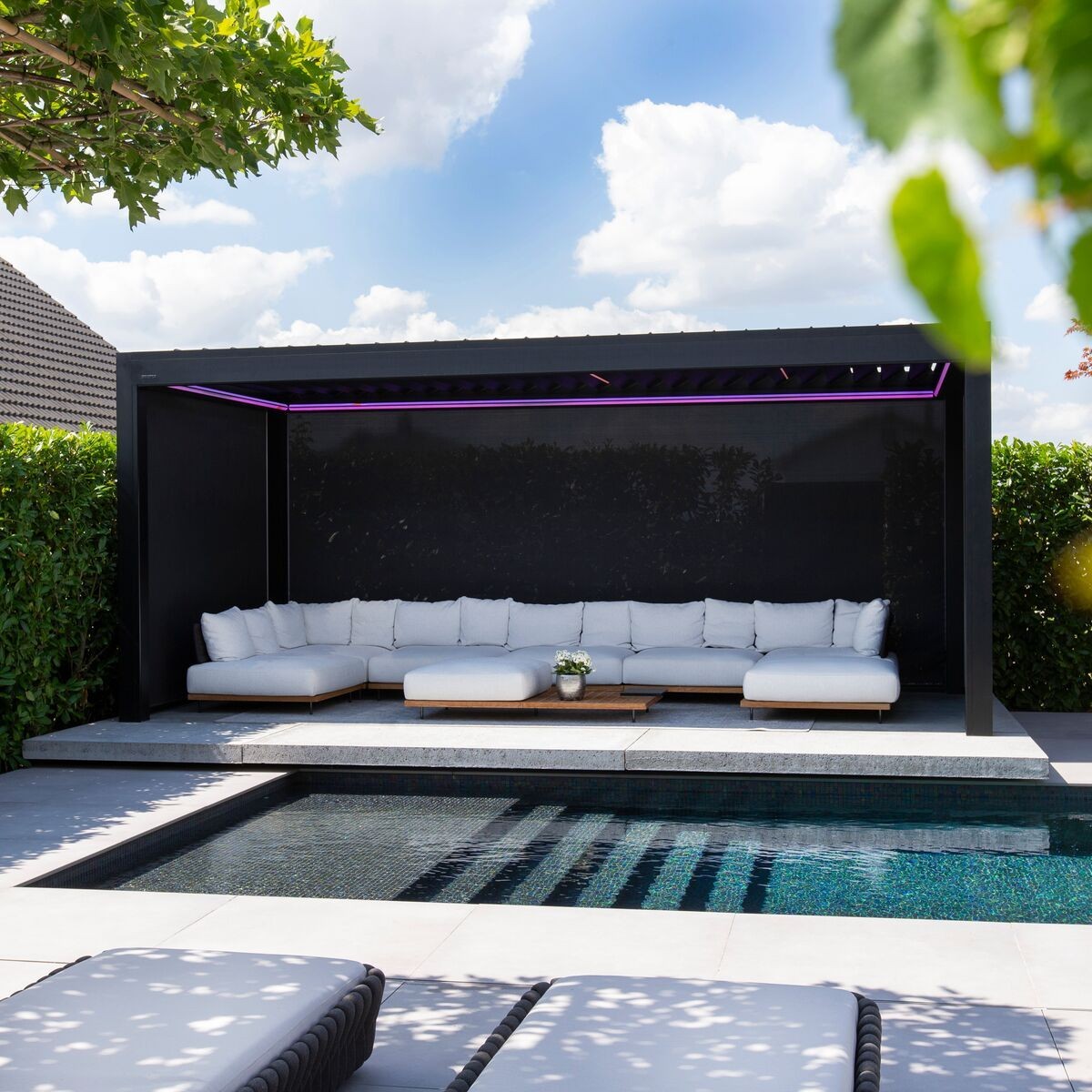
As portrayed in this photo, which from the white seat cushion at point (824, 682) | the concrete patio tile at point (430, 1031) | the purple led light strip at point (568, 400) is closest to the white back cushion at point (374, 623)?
the purple led light strip at point (568, 400)

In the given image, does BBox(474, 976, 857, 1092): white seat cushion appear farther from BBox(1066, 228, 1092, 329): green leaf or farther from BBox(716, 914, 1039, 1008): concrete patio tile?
BBox(1066, 228, 1092, 329): green leaf

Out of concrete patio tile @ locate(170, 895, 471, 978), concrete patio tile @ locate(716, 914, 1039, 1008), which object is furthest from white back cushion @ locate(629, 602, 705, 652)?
concrete patio tile @ locate(716, 914, 1039, 1008)

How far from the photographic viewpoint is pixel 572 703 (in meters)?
9.47

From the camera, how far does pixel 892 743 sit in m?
8.33

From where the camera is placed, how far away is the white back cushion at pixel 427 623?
11898mm

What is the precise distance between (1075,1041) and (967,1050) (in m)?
0.34

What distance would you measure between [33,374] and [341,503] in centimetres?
553

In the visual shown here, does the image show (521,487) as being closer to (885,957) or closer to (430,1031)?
(885,957)

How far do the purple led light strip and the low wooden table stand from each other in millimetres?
2947

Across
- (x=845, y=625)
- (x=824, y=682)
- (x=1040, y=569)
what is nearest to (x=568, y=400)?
(x=845, y=625)

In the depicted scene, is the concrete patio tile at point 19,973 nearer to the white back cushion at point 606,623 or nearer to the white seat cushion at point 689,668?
the white seat cushion at point 689,668

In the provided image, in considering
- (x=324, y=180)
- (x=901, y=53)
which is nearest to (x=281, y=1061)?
(x=901, y=53)

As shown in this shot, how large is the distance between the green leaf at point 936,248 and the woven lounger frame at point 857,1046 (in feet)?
9.80

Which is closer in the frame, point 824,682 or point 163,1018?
point 163,1018
